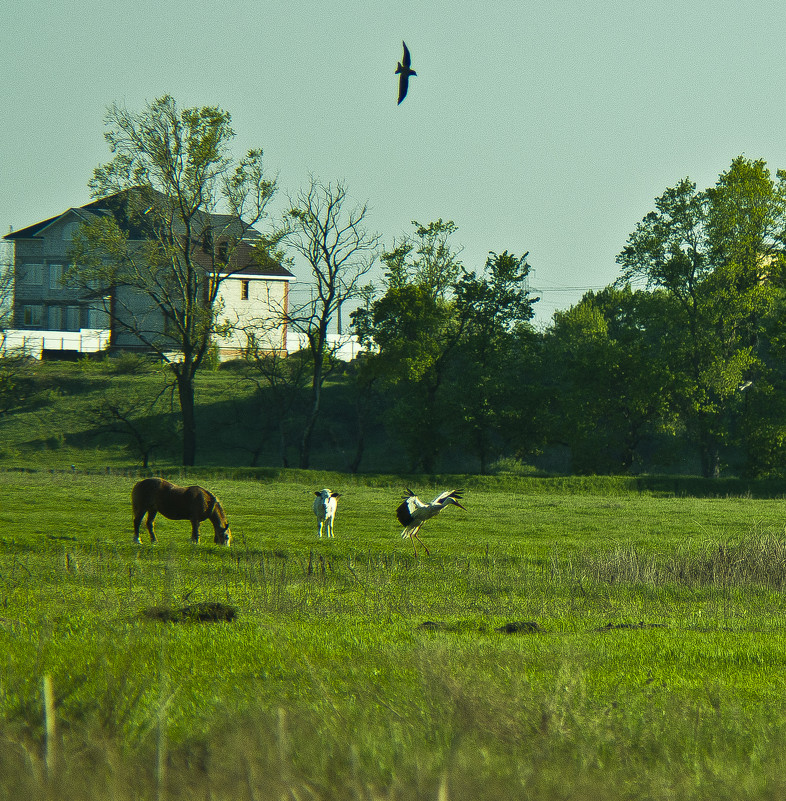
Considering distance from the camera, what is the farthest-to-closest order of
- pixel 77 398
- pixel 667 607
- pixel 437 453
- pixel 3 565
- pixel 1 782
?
pixel 77 398 → pixel 437 453 → pixel 3 565 → pixel 667 607 → pixel 1 782

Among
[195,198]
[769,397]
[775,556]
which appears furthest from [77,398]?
[775,556]

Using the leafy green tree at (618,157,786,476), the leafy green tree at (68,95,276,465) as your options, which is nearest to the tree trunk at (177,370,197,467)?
the leafy green tree at (68,95,276,465)

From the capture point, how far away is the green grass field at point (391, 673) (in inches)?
181

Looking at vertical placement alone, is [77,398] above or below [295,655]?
above

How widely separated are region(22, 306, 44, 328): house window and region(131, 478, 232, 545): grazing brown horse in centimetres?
6922

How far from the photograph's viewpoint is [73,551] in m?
20.5

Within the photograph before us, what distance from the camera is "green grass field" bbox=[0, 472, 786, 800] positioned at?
4.59 m

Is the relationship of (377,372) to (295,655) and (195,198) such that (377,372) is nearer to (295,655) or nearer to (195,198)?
(195,198)

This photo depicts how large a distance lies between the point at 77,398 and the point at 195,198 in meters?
26.5

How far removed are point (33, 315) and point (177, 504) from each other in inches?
2761

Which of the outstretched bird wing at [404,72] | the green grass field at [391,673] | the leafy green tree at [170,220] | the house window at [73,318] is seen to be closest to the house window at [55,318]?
the house window at [73,318]

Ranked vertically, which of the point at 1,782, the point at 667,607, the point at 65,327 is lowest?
the point at 667,607

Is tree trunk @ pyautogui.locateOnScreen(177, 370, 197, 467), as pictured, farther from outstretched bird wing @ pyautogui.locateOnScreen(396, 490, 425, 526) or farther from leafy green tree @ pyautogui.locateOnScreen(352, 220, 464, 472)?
outstretched bird wing @ pyautogui.locateOnScreen(396, 490, 425, 526)

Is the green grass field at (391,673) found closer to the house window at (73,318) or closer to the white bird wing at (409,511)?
the white bird wing at (409,511)
